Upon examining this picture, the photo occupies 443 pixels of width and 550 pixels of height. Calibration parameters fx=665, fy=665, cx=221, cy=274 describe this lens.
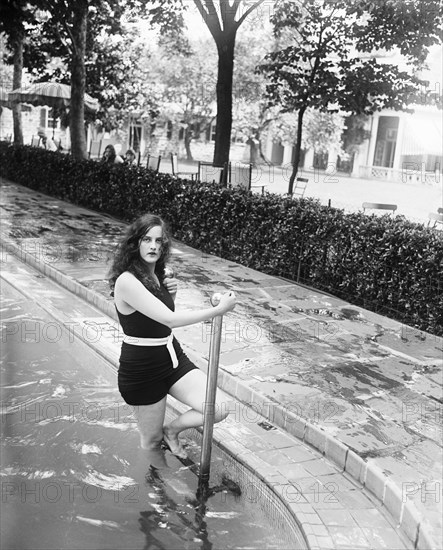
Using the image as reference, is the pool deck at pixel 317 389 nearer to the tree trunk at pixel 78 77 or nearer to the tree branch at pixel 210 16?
the tree branch at pixel 210 16

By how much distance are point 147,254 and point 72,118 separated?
1487cm

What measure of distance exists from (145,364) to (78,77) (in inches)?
595

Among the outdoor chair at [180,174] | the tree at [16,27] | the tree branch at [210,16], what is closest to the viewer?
the tree branch at [210,16]

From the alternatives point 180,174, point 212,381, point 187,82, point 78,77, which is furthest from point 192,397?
point 187,82

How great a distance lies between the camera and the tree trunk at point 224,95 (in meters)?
13.9

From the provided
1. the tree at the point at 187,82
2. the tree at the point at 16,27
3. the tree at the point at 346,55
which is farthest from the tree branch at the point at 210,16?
the tree at the point at 187,82

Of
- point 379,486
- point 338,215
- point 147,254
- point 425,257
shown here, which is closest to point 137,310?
point 147,254

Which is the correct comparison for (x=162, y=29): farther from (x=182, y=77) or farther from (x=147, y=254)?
(x=182, y=77)

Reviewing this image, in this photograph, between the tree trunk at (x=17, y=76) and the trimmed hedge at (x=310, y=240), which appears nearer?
the trimmed hedge at (x=310, y=240)

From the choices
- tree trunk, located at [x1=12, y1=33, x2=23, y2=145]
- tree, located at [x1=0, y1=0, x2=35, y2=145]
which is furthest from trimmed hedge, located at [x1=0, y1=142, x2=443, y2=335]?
tree trunk, located at [x1=12, y1=33, x2=23, y2=145]

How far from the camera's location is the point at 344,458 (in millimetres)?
4406

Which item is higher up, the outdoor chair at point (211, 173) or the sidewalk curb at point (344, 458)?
the outdoor chair at point (211, 173)

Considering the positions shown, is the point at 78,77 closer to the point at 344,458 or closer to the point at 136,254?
the point at 136,254

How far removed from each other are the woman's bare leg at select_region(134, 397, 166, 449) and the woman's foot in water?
0.15 ft
